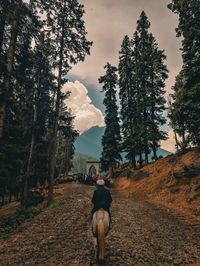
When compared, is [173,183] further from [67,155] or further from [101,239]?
[67,155]

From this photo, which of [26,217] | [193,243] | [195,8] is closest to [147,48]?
[195,8]

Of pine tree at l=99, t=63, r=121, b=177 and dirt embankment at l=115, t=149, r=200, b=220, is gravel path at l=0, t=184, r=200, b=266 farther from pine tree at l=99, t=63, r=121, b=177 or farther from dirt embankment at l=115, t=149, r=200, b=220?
pine tree at l=99, t=63, r=121, b=177

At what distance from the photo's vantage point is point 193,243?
33.3ft

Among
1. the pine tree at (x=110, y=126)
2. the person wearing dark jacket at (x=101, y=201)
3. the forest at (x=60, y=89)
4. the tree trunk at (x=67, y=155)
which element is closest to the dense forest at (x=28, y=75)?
the forest at (x=60, y=89)

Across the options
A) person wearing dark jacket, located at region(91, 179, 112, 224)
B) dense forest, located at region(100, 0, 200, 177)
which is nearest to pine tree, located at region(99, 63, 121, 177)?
dense forest, located at region(100, 0, 200, 177)

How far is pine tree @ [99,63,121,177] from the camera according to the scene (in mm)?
→ 43375

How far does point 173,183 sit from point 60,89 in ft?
37.3

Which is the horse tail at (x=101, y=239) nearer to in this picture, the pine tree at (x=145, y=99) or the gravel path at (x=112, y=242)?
the gravel path at (x=112, y=242)

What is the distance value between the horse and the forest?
7.98 m

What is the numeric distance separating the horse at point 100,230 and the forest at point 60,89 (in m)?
7.98

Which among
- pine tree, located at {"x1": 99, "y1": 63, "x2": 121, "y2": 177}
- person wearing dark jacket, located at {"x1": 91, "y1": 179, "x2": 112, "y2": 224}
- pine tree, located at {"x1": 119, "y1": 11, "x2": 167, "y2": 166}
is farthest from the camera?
pine tree, located at {"x1": 99, "y1": 63, "x2": 121, "y2": 177}

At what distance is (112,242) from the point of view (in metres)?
9.86

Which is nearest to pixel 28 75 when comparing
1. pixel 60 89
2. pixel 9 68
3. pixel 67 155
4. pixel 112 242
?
pixel 60 89

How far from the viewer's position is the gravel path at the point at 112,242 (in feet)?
27.0
